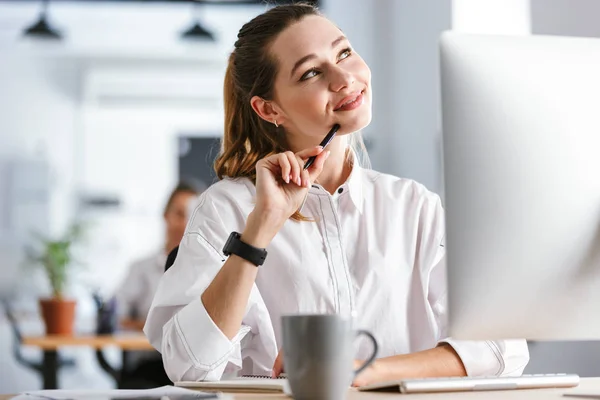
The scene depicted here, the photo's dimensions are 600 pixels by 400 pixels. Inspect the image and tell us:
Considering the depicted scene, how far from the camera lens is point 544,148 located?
0.91m

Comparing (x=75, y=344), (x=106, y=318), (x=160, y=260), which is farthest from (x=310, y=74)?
(x=160, y=260)

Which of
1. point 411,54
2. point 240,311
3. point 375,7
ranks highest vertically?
point 375,7

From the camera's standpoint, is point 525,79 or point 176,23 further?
point 176,23

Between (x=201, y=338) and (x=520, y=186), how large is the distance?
22.8 inches

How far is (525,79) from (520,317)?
29cm

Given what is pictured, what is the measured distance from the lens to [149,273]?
476 centimetres

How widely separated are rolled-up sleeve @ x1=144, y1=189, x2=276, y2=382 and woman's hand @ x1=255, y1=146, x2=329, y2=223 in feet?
0.56

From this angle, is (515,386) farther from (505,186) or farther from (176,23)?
(176,23)

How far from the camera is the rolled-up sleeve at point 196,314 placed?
1.23m

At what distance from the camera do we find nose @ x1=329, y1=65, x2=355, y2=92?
145cm

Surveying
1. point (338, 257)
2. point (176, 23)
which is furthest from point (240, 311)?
point (176, 23)

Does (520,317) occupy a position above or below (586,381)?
above

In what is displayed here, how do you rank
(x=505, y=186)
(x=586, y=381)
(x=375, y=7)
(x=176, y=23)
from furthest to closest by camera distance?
(x=176, y=23) → (x=375, y=7) → (x=586, y=381) → (x=505, y=186)

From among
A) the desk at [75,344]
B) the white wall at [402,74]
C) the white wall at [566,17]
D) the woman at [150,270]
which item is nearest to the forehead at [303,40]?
the white wall at [566,17]
